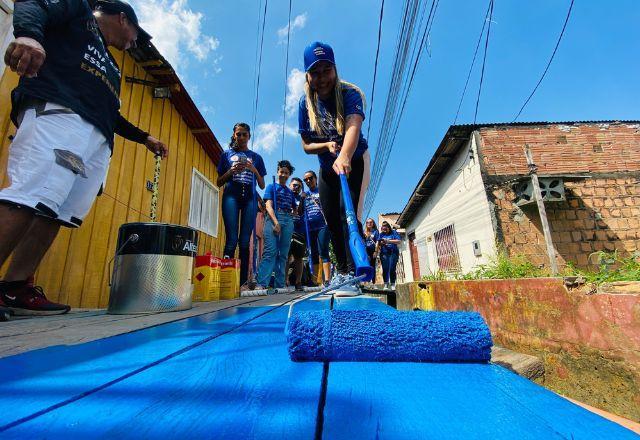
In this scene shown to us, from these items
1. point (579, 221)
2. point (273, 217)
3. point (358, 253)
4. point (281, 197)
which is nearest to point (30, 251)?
point (358, 253)

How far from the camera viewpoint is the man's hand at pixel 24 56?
3.91 ft

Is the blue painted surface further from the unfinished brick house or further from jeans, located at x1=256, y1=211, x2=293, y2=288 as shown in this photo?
the unfinished brick house

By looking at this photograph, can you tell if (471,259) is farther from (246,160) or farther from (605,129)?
(246,160)

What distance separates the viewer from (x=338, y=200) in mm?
2275

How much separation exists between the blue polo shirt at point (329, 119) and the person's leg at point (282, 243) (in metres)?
1.96

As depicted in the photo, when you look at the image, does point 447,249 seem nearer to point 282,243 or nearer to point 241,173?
point 282,243

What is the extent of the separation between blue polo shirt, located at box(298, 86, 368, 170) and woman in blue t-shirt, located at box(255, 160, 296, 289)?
5.85 feet

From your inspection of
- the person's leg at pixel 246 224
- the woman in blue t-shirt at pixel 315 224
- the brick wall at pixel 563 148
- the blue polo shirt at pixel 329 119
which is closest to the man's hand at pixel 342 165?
the blue polo shirt at pixel 329 119

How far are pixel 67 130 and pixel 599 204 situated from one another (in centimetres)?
898

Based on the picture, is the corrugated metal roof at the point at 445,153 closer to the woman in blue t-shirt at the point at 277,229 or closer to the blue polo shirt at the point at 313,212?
the blue polo shirt at the point at 313,212

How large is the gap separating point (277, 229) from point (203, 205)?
204cm

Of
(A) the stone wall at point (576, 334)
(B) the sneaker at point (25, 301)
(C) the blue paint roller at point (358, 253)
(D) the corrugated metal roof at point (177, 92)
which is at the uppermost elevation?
(D) the corrugated metal roof at point (177, 92)

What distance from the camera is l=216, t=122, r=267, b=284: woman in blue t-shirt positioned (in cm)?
324

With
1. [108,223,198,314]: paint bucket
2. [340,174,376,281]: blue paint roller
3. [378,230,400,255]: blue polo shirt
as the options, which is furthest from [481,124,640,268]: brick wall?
[108,223,198,314]: paint bucket
